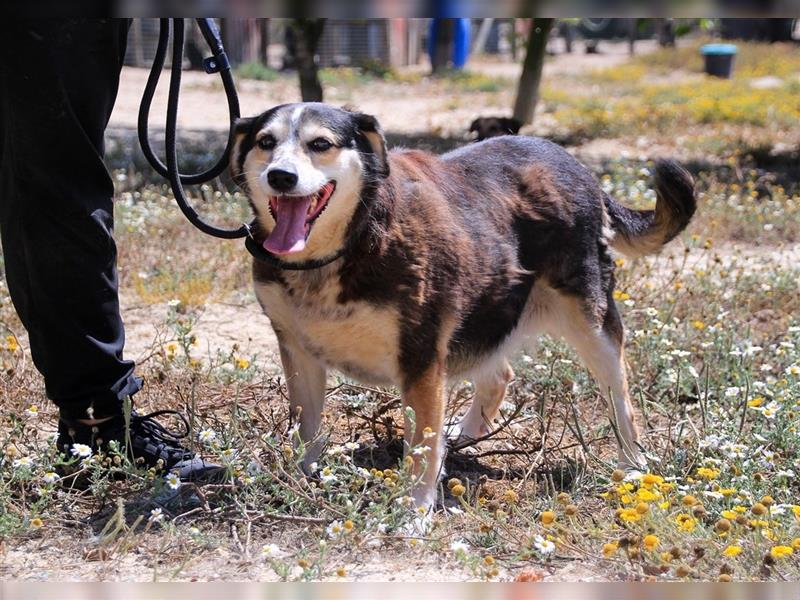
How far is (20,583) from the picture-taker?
124 inches

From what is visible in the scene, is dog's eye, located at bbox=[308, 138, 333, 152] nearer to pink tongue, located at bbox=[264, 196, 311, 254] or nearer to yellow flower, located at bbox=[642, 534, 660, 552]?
pink tongue, located at bbox=[264, 196, 311, 254]

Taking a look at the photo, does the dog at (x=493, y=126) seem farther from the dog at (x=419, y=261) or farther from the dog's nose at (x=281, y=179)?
the dog's nose at (x=281, y=179)

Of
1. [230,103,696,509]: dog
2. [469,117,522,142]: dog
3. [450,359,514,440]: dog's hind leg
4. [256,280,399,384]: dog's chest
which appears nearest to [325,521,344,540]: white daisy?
[230,103,696,509]: dog

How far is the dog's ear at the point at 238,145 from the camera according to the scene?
3820mm

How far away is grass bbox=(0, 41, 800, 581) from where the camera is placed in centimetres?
330

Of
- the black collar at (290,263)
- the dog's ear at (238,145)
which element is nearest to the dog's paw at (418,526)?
the black collar at (290,263)

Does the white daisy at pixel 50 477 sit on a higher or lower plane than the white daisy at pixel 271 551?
higher

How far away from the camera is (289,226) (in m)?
3.61

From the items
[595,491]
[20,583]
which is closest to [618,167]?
[595,491]

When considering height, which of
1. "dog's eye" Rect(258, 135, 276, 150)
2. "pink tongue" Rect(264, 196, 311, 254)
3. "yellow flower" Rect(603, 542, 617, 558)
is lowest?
"yellow flower" Rect(603, 542, 617, 558)

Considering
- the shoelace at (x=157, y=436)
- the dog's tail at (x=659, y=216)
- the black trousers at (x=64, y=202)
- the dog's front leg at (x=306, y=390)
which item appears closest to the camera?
the black trousers at (x=64, y=202)

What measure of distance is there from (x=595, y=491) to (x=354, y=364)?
3.29ft

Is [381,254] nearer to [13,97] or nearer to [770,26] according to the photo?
[13,97]

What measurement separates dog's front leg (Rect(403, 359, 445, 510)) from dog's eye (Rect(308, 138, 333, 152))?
831 mm
